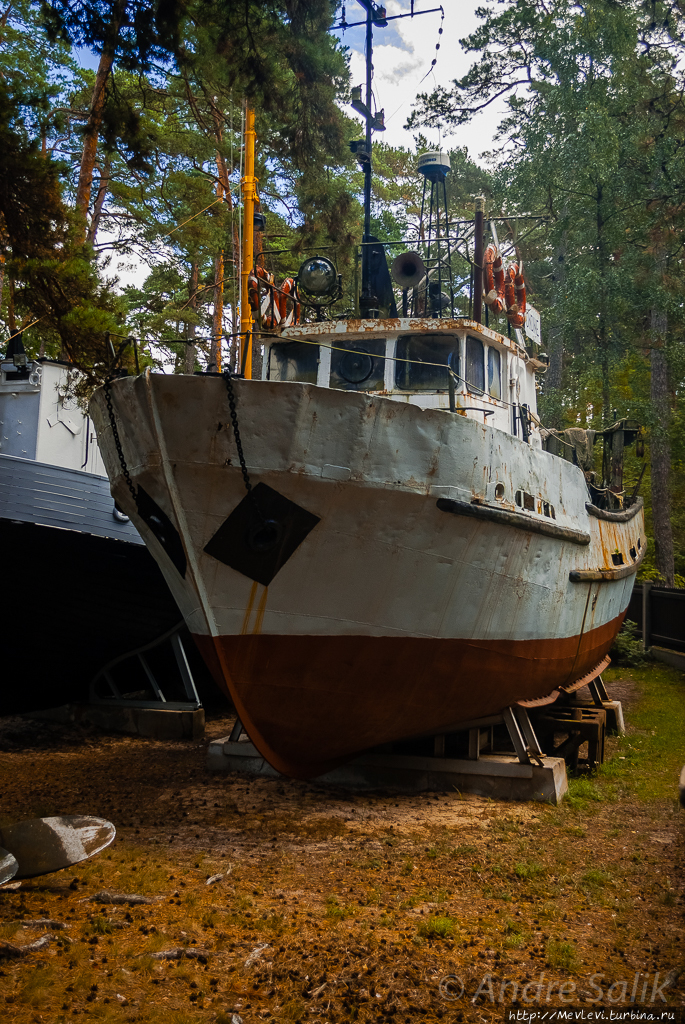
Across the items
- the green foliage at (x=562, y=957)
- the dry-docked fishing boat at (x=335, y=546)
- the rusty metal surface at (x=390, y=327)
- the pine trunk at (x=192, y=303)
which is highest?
the pine trunk at (x=192, y=303)

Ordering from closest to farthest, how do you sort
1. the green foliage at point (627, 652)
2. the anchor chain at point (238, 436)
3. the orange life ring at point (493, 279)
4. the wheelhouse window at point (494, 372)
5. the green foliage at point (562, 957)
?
the green foliage at point (562, 957), the anchor chain at point (238, 436), the wheelhouse window at point (494, 372), the orange life ring at point (493, 279), the green foliage at point (627, 652)

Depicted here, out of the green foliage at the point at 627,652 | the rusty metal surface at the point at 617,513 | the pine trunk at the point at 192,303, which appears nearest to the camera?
the rusty metal surface at the point at 617,513

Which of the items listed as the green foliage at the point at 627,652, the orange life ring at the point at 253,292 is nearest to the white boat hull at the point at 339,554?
the orange life ring at the point at 253,292

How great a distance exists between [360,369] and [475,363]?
3.21 feet

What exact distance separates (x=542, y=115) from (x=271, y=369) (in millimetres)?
14944

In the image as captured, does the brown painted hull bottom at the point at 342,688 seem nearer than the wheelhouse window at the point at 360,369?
Yes

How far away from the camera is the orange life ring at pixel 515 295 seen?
773 centimetres

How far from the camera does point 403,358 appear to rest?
663 centimetres

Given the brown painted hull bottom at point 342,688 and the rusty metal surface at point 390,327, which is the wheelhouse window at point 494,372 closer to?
the rusty metal surface at point 390,327

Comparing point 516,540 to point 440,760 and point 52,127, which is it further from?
point 52,127

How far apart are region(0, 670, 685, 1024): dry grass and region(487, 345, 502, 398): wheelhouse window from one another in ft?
10.9

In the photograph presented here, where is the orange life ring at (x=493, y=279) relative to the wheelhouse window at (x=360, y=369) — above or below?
above

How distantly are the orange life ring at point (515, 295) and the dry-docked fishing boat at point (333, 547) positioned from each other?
236cm

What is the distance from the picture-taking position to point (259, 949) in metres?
3.24
